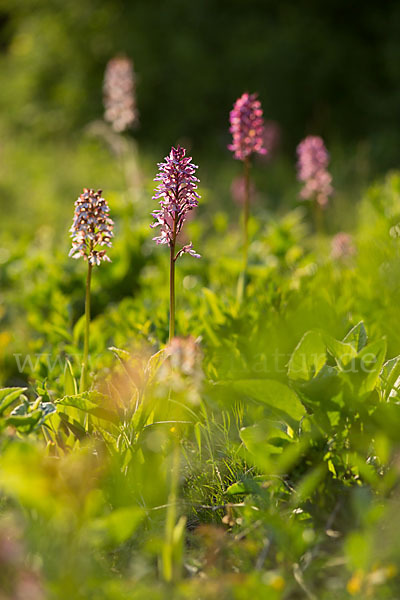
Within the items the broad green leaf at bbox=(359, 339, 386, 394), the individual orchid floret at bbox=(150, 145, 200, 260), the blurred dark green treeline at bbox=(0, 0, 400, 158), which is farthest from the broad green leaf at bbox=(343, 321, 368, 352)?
the blurred dark green treeline at bbox=(0, 0, 400, 158)

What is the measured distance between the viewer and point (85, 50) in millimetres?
10773

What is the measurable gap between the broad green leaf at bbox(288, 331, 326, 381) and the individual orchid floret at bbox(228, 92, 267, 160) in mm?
939

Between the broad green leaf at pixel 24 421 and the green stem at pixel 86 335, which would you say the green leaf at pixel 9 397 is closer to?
the broad green leaf at pixel 24 421

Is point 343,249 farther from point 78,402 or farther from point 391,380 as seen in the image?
point 78,402

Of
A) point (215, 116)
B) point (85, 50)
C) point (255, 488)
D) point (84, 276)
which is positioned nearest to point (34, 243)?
point (84, 276)

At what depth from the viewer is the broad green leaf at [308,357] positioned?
1.69 meters

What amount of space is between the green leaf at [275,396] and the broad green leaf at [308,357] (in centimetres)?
5

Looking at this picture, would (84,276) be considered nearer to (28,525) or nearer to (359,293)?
(359,293)

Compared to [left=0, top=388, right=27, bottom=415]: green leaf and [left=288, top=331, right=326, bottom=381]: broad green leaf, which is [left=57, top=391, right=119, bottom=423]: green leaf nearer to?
[left=0, top=388, right=27, bottom=415]: green leaf

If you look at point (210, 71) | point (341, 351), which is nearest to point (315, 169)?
point (341, 351)

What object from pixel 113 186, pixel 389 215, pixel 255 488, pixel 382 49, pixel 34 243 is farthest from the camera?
pixel 382 49

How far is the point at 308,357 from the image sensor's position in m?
1.70

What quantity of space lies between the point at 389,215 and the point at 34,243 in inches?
96.2

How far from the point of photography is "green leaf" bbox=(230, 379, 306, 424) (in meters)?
1.64
